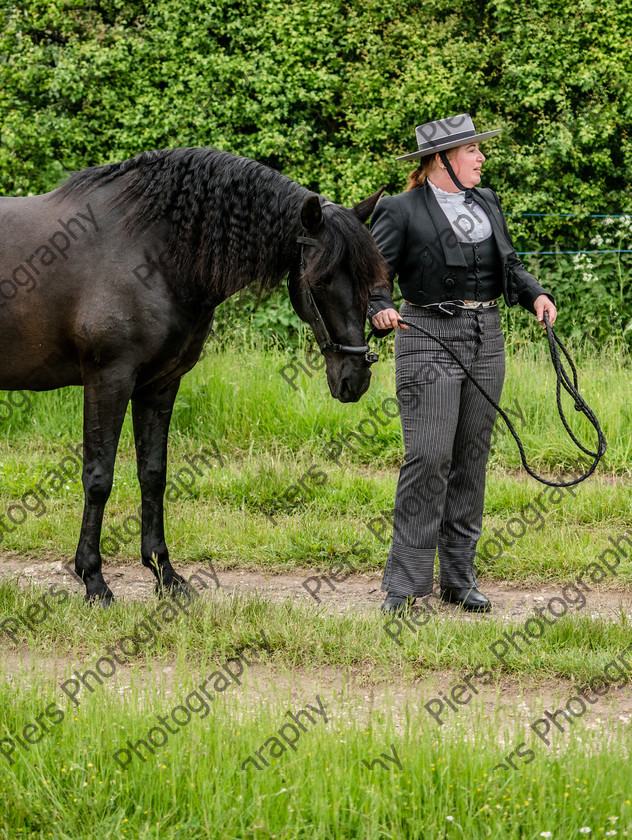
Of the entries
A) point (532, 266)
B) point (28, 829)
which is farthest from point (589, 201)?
point (28, 829)

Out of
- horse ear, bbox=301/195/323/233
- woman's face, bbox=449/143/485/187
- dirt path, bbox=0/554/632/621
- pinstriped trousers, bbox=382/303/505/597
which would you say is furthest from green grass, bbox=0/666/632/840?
woman's face, bbox=449/143/485/187

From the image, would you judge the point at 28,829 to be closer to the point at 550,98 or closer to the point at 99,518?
the point at 99,518

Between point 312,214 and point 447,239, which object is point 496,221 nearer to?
point 447,239

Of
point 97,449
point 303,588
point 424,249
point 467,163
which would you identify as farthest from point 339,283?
point 303,588

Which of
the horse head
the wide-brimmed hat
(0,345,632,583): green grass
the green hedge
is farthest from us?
the green hedge

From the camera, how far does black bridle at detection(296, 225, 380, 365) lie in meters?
4.00

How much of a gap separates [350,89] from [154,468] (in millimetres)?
6743

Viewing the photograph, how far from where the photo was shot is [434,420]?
4.34 metres

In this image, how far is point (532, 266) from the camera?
9.79 metres

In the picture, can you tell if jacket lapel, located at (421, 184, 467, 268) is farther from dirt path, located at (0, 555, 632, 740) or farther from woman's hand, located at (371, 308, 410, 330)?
dirt path, located at (0, 555, 632, 740)

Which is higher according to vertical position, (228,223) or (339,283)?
(228,223)

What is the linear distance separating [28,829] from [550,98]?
942cm

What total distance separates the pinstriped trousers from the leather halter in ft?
1.45

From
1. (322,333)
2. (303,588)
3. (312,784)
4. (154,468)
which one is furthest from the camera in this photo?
(303,588)
